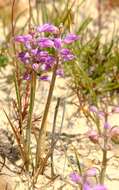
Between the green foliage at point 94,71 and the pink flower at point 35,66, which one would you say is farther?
the green foliage at point 94,71

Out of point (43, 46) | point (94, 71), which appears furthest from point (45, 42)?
point (94, 71)

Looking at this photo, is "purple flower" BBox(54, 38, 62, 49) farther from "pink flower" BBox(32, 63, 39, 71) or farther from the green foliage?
the green foliage

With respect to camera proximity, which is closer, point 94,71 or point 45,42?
point 45,42

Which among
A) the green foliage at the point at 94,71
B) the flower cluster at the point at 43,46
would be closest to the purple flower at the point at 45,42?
the flower cluster at the point at 43,46

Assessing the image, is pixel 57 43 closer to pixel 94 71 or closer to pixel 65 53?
pixel 65 53

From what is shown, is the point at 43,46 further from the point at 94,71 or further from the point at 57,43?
the point at 94,71

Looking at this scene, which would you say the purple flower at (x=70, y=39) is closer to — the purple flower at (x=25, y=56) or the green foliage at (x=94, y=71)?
the purple flower at (x=25, y=56)

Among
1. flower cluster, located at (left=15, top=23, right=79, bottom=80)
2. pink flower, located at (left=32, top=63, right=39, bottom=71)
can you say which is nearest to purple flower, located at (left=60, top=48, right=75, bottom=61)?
flower cluster, located at (left=15, top=23, right=79, bottom=80)

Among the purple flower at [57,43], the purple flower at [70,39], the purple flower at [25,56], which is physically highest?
the purple flower at [70,39]

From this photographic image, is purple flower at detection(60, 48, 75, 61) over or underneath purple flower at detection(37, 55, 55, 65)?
over

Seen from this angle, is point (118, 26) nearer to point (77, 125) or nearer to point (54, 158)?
point (77, 125)

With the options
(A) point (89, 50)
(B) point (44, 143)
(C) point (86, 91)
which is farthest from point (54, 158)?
(A) point (89, 50)

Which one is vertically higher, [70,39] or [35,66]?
[70,39]
